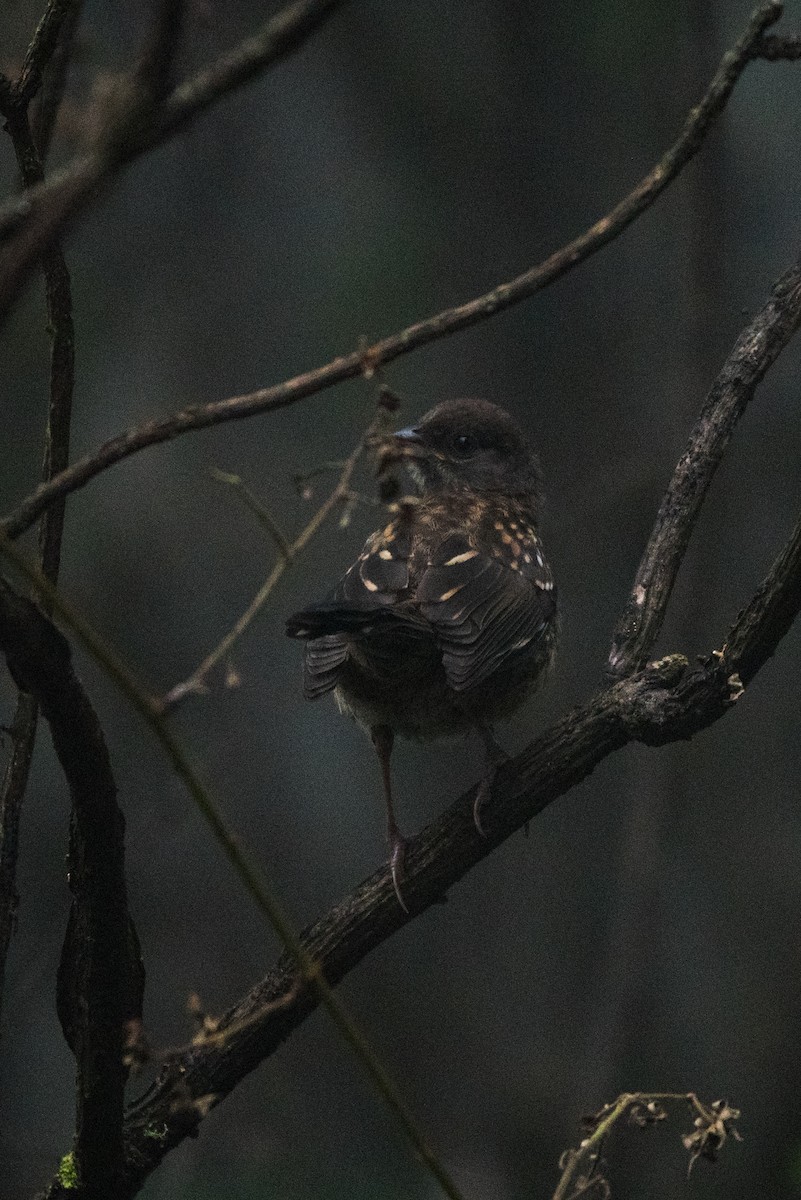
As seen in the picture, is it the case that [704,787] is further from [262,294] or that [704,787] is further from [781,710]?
[262,294]

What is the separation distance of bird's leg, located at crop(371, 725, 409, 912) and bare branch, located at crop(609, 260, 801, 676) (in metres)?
0.71

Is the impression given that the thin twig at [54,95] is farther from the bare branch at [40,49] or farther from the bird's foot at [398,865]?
the bird's foot at [398,865]

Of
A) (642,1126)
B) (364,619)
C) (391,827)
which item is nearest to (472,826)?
(391,827)

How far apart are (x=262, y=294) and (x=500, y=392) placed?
1558 mm

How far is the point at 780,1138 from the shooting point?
6426 millimetres

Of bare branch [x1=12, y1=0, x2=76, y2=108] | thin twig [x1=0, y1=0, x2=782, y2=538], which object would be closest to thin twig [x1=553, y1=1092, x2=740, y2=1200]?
thin twig [x1=0, y1=0, x2=782, y2=538]

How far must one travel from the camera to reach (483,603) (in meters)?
4.06

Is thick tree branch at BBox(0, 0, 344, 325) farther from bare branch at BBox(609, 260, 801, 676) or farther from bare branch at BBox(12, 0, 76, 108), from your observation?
bare branch at BBox(609, 260, 801, 676)

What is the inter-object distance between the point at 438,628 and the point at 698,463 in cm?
81

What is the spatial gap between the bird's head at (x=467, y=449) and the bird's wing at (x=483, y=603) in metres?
0.52

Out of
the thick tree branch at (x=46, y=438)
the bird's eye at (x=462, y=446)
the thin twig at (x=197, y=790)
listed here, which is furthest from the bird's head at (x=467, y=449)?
the thin twig at (x=197, y=790)

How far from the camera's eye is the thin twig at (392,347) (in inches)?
85.2

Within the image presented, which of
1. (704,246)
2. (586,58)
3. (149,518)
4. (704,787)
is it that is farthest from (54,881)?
(586,58)

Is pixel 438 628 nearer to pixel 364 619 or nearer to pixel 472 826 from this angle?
pixel 364 619
